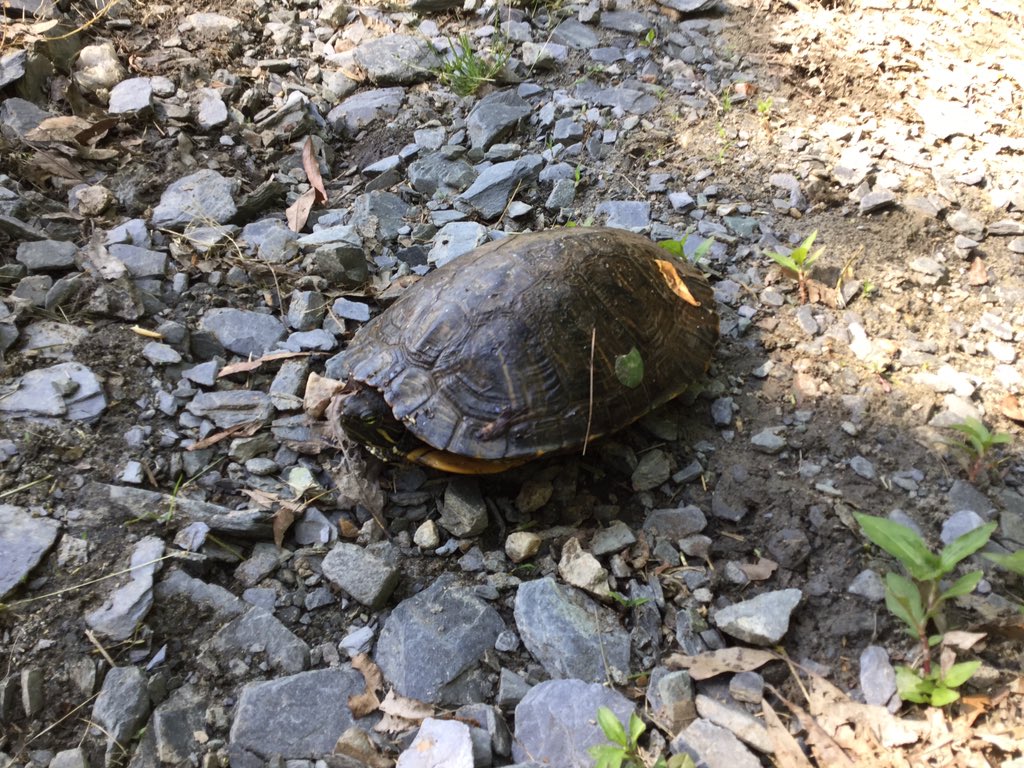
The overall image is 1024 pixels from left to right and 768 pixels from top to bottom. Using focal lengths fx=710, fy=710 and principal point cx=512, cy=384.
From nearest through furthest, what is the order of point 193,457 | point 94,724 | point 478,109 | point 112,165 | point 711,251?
point 94,724, point 193,457, point 711,251, point 112,165, point 478,109

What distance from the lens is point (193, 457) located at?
2707 mm

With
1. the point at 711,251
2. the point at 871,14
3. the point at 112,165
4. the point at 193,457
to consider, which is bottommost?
the point at 193,457

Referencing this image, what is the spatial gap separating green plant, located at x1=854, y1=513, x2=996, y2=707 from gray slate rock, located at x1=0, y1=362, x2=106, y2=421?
2696 millimetres

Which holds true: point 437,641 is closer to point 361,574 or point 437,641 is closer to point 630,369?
point 361,574

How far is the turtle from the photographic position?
2.50 m

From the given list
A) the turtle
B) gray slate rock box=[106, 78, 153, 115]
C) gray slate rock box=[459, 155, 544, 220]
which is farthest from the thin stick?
gray slate rock box=[106, 78, 153, 115]

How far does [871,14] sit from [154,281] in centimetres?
467

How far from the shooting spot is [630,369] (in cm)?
265

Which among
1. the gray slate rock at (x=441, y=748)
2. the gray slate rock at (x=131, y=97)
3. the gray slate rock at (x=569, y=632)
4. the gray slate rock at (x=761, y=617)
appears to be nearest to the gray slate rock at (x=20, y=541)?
the gray slate rock at (x=441, y=748)

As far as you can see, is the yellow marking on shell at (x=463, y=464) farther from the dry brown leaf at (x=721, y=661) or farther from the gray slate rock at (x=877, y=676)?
the gray slate rock at (x=877, y=676)

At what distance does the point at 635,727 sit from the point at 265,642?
116 centimetres

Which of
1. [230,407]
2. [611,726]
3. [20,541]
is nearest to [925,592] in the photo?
[611,726]

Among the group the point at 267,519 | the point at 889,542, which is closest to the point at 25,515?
Answer: the point at 267,519

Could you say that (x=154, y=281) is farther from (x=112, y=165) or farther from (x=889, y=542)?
(x=889, y=542)
